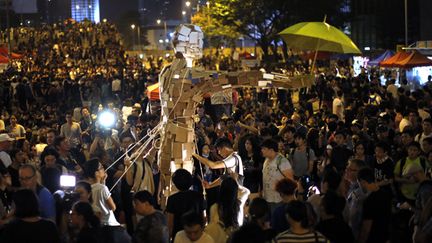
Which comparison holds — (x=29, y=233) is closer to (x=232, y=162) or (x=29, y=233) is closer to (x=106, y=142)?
(x=232, y=162)

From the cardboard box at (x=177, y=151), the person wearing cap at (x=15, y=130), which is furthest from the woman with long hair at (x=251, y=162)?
Answer: the person wearing cap at (x=15, y=130)

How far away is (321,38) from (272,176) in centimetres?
395

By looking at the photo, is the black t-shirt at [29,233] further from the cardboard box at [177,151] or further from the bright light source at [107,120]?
the bright light source at [107,120]

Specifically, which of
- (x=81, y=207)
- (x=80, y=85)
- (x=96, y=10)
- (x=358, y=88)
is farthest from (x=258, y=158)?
(x=96, y=10)

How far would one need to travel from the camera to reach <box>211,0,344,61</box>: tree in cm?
5050

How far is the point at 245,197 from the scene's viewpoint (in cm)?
1036

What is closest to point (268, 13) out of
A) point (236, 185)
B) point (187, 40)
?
point (187, 40)

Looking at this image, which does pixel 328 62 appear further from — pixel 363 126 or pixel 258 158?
pixel 258 158

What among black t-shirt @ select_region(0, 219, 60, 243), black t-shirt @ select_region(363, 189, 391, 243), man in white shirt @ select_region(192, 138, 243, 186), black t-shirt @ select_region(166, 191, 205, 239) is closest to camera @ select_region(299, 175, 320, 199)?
man in white shirt @ select_region(192, 138, 243, 186)

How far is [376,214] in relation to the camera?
9.04 metres

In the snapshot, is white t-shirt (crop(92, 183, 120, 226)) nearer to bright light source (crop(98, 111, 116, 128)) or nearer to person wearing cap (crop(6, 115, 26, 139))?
bright light source (crop(98, 111, 116, 128))

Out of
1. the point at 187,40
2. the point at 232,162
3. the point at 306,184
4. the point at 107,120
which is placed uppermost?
the point at 187,40

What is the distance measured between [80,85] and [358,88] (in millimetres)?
12773

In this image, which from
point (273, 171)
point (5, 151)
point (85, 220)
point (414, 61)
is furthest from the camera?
point (414, 61)
